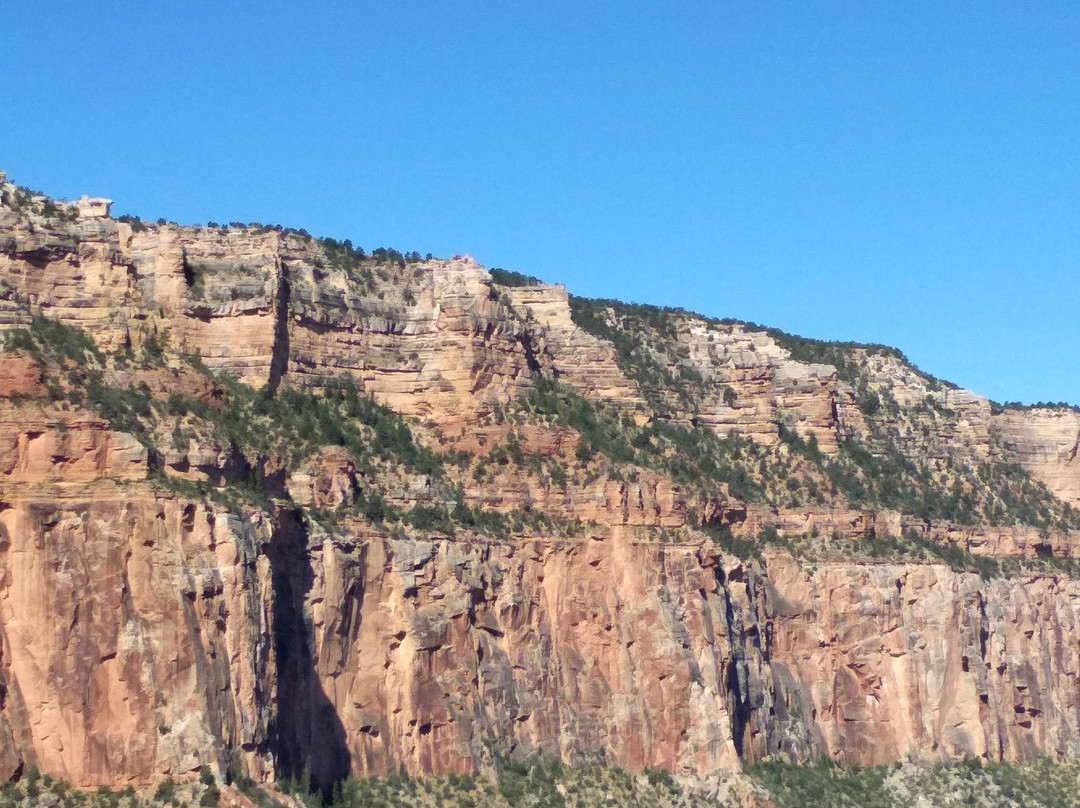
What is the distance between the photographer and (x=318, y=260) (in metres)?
98.3

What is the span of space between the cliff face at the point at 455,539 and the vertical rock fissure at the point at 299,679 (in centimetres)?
15

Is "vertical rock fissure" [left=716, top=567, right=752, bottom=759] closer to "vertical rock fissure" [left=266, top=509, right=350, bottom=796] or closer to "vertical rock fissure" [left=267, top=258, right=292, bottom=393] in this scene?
"vertical rock fissure" [left=266, top=509, right=350, bottom=796]

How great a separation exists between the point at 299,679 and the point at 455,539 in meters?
10.6

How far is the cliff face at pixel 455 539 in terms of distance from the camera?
73000mm

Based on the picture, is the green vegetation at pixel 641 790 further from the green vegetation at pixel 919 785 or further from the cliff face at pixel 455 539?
the cliff face at pixel 455 539

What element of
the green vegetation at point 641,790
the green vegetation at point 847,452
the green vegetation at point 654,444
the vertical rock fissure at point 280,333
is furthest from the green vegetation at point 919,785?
the vertical rock fissure at point 280,333

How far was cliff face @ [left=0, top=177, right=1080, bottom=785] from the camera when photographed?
73.0 m

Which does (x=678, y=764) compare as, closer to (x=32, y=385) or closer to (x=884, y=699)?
(x=884, y=699)

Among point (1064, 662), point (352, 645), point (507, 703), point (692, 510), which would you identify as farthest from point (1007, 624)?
point (352, 645)

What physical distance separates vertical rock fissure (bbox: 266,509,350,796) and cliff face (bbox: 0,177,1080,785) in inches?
5.9

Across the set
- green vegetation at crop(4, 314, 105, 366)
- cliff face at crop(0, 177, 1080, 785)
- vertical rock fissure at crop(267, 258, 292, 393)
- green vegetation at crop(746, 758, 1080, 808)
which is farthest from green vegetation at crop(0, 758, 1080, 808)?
vertical rock fissure at crop(267, 258, 292, 393)

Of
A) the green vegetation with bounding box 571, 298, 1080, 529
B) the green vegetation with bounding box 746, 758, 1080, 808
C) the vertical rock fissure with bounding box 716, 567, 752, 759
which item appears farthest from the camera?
the green vegetation with bounding box 571, 298, 1080, 529

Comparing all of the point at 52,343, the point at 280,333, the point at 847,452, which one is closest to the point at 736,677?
the point at 280,333

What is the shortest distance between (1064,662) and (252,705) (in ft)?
183
